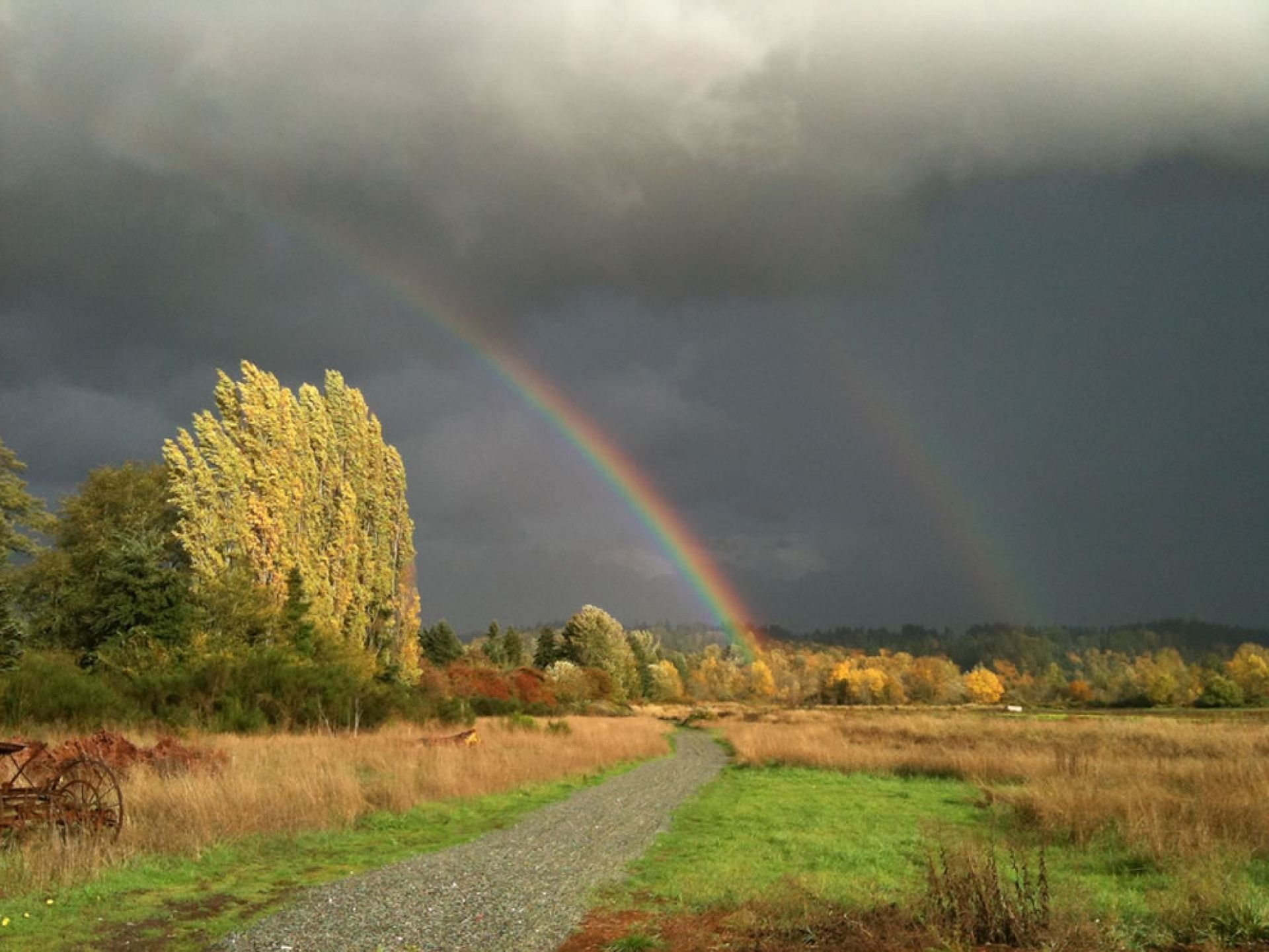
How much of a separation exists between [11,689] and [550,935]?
22687mm

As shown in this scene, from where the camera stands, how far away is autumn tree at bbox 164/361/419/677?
38094mm

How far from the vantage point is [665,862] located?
13.3 metres

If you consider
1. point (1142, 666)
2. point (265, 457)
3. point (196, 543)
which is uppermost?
point (265, 457)

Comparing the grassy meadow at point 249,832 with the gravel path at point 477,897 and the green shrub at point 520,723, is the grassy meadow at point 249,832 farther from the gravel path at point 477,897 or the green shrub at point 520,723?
the green shrub at point 520,723

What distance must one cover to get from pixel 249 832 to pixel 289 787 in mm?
2201

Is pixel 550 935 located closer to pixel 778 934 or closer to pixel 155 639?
pixel 778 934

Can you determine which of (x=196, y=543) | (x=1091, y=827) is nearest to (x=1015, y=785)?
(x=1091, y=827)

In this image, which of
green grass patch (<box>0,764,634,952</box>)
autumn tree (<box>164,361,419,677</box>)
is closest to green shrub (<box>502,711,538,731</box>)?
autumn tree (<box>164,361,419,677</box>)

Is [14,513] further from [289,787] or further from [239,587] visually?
[289,787]

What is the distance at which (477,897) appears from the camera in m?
10.6

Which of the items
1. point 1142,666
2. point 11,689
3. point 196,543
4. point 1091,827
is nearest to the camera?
point 1091,827

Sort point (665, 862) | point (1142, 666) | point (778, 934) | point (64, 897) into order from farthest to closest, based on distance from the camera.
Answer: point (1142, 666), point (665, 862), point (64, 897), point (778, 934)

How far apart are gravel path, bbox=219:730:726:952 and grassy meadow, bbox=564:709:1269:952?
23.5 inches

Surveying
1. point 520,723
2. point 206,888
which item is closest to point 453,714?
point 520,723
